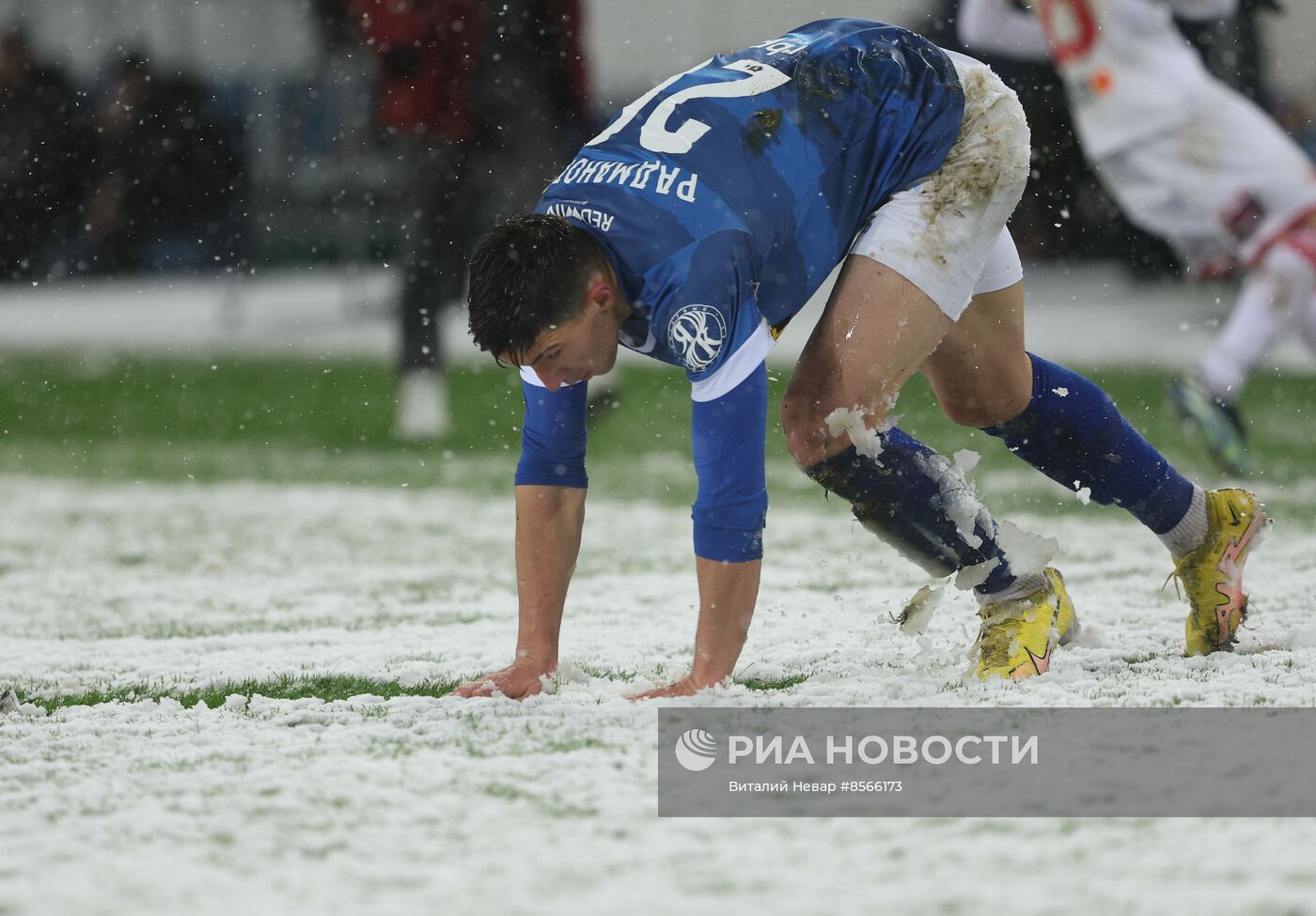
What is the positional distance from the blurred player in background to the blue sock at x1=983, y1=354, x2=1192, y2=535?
424 centimetres

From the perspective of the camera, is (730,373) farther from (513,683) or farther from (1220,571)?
(1220,571)

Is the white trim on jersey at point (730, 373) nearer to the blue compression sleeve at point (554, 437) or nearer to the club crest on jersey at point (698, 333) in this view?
the club crest on jersey at point (698, 333)

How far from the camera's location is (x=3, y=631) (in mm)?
4035

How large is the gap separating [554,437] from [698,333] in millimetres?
504

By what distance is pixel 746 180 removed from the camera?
280cm

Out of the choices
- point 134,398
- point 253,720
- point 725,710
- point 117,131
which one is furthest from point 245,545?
point 117,131

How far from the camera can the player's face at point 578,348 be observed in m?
2.68

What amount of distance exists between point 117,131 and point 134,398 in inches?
242

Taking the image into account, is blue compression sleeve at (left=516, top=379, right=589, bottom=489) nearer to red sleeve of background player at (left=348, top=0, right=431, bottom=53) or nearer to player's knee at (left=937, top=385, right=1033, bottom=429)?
player's knee at (left=937, top=385, right=1033, bottom=429)

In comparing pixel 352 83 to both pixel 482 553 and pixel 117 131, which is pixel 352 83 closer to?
pixel 117 131

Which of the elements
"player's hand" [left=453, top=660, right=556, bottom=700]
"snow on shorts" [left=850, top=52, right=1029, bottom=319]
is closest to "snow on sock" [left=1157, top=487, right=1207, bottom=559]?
"snow on shorts" [left=850, top=52, right=1029, bottom=319]

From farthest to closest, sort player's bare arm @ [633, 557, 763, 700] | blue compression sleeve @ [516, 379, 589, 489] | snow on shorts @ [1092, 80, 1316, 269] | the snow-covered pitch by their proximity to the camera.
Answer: snow on shorts @ [1092, 80, 1316, 269] → blue compression sleeve @ [516, 379, 589, 489] → player's bare arm @ [633, 557, 763, 700] → the snow-covered pitch

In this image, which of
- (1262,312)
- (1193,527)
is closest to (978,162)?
(1193,527)

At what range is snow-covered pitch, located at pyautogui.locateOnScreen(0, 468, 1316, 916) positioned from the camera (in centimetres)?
201
